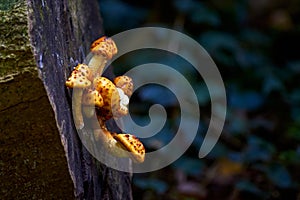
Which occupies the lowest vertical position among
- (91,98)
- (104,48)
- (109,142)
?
(109,142)

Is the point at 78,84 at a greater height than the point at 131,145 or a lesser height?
greater

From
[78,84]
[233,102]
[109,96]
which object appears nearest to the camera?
[78,84]

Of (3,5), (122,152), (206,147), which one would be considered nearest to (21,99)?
Answer: (3,5)

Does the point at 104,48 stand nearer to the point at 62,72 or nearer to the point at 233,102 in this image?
the point at 62,72

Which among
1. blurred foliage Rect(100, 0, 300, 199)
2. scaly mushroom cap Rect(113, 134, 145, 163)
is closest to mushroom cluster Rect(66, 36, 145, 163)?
scaly mushroom cap Rect(113, 134, 145, 163)

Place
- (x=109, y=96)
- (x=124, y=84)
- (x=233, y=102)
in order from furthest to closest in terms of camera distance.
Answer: (x=233, y=102) < (x=124, y=84) < (x=109, y=96)

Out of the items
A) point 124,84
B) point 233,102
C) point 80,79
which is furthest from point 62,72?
point 233,102

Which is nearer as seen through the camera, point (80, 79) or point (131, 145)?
point (80, 79)
